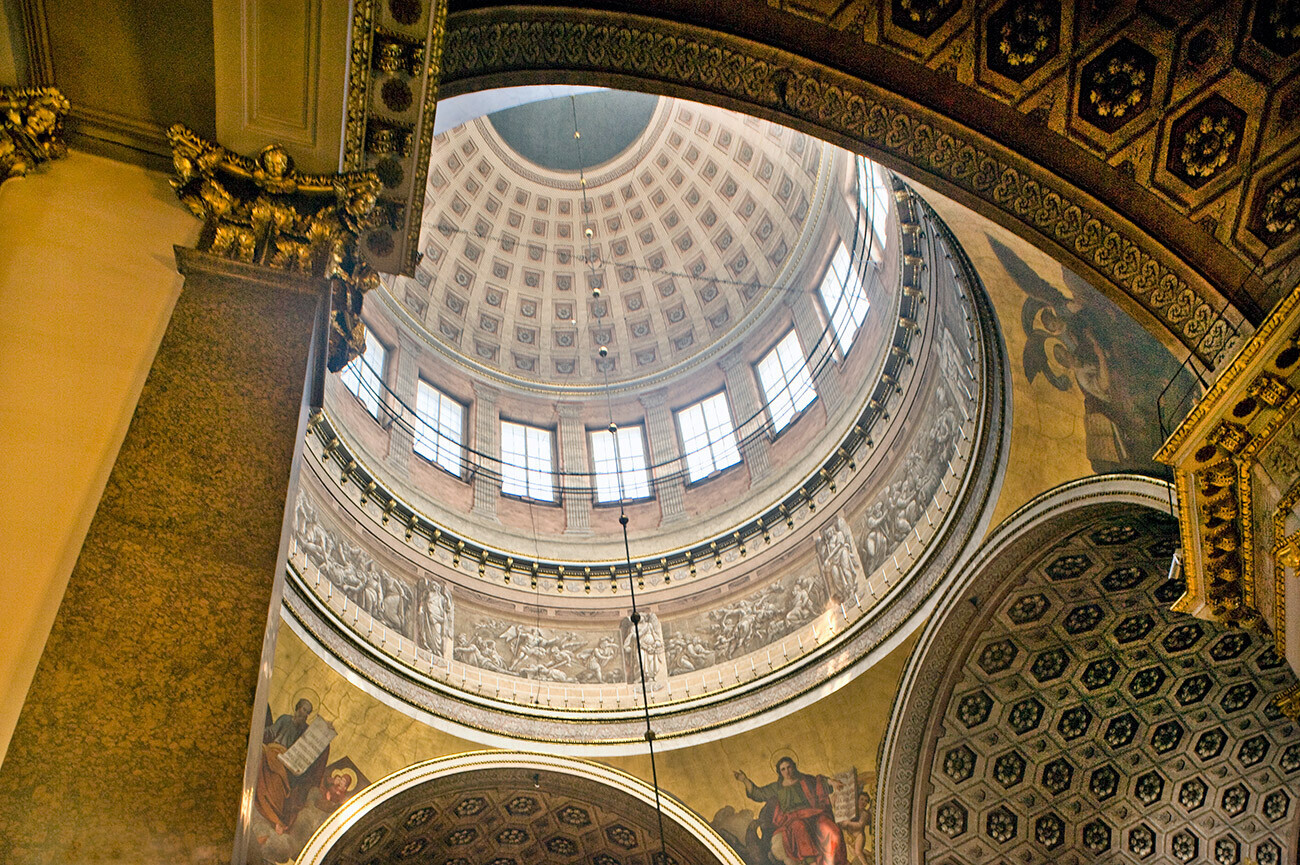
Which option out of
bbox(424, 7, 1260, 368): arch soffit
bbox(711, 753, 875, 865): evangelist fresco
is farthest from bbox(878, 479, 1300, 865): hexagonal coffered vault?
bbox(424, 7, 1260, 368): arch soffit

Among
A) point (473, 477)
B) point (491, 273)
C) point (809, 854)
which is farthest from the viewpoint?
point (491, 273)

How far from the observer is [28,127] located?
4.91 metres

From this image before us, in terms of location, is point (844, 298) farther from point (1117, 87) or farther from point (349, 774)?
point (349, 774)

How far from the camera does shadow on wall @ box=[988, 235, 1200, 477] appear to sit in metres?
8.55

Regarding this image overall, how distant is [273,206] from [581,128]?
16.9 meters

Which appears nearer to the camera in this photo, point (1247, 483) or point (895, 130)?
point (1247, 483)

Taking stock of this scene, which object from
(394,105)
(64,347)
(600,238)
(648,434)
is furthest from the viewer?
(600,238)

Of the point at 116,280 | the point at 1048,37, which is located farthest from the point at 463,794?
the point at 1048,37

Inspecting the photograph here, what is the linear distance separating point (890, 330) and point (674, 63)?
8629 mm

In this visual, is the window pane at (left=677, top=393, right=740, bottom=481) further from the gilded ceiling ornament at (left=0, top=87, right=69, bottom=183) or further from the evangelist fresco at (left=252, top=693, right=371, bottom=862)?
the gilded ceiling ornament at (left=0, top=87, right=69, bottom=183)

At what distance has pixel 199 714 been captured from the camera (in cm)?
371

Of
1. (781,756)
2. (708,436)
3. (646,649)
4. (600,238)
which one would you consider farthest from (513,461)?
(781,756)

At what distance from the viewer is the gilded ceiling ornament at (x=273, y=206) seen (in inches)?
199

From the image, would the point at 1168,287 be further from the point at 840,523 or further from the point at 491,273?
the point at 491,273
